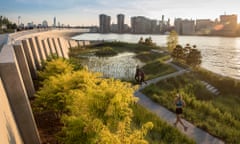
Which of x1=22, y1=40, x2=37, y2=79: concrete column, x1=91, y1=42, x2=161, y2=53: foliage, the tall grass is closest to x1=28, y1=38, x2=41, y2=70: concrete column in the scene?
x1=22, y1=40, x2=37, y2=79: concrete column

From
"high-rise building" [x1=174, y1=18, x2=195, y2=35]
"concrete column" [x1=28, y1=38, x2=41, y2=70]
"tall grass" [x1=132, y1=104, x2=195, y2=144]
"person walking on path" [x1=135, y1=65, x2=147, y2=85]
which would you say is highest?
"concrete column" [x1=28, y1=38, x2=41, y2=70]

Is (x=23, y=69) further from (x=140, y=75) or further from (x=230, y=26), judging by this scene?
(x=230, y=26)

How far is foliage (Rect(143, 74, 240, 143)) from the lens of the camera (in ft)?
43.8

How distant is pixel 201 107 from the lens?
57.7 ft

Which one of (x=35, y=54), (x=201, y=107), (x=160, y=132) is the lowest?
(x=201, y=107)

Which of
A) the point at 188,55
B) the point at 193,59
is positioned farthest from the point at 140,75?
the point at 188,55

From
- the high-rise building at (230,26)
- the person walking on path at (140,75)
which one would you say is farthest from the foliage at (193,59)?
the high-rise building at (230,26)

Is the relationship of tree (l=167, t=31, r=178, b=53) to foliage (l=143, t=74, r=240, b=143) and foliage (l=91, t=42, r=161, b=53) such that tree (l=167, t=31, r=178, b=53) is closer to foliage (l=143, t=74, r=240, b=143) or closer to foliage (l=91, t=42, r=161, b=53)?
foliage (l=91, t=42, r=161, b=53)

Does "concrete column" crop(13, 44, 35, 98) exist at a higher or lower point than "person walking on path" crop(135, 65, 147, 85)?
higher

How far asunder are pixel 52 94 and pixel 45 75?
179 inches

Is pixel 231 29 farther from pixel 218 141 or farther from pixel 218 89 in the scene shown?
pixel 218 141

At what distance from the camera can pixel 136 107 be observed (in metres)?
15.5

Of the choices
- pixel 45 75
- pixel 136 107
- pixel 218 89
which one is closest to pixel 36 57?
pixel 45 75

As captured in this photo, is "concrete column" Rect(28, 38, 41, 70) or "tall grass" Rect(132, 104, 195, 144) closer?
"tall grass" Rect(132, 104, 195, 144)
